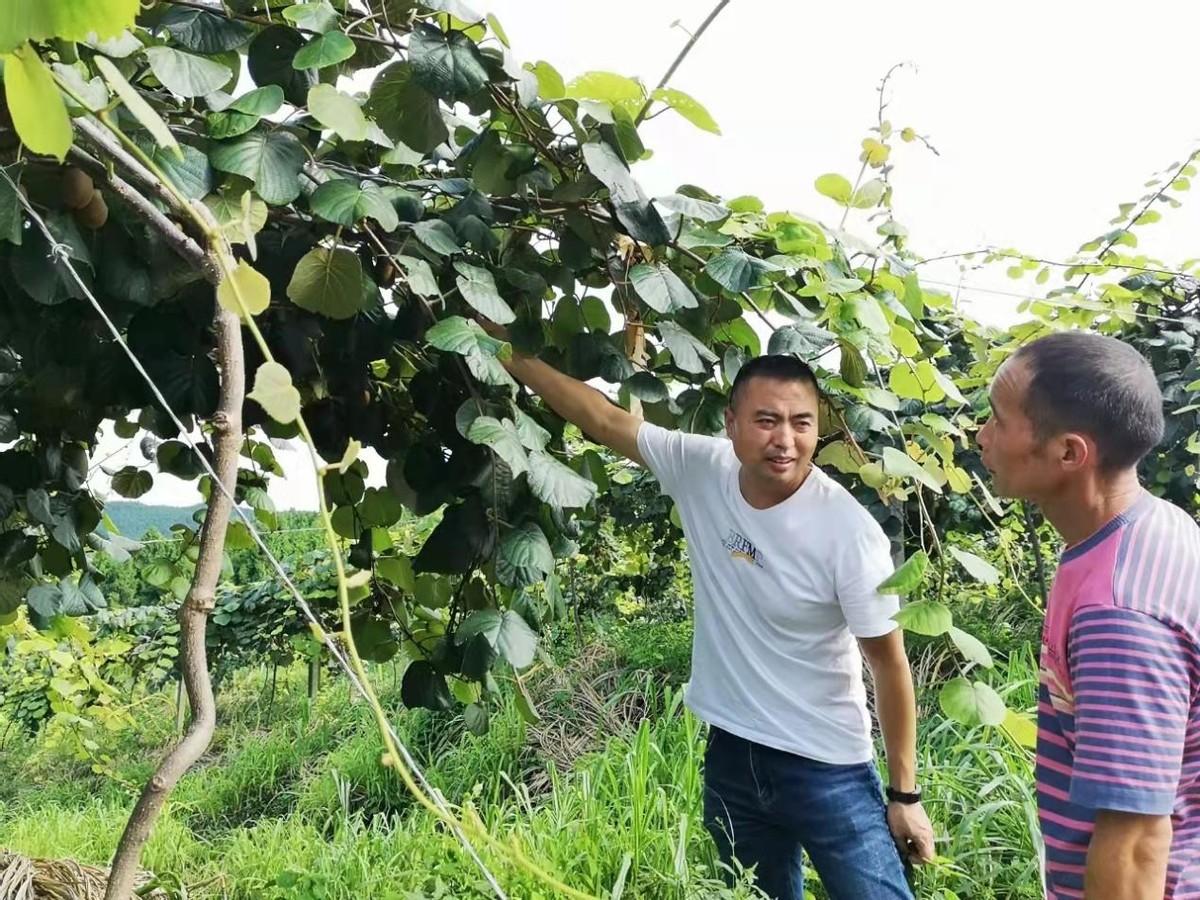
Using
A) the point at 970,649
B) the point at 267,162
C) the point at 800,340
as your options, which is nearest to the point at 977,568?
the point at 970,649

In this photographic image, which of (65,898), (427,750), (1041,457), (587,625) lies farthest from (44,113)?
(587,625)

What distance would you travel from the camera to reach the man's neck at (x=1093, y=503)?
3.41ft

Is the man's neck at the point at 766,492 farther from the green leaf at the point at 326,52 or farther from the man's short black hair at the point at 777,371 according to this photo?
the green leaf at the point at 326,52

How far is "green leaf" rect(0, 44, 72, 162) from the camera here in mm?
490

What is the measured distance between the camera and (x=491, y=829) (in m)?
2.77

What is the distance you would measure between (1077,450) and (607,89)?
2.15ft

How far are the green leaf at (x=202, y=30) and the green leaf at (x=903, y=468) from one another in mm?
842

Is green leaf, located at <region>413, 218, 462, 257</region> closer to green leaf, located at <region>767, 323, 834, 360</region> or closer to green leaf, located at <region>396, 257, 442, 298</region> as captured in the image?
green leaf, located at <region>396, 257, 442, 298</region>

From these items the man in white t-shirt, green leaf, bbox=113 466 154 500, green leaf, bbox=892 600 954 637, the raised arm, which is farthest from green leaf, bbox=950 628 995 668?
green leaf, bbox=113 466 154 500

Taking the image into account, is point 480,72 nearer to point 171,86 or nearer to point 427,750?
point 171,86

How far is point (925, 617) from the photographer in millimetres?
959

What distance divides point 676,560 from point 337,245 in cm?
583

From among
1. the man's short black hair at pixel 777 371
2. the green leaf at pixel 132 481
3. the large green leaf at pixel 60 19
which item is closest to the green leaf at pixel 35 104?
the large green leaf at pixel 60 19

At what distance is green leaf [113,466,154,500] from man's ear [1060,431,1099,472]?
59.9 inches
